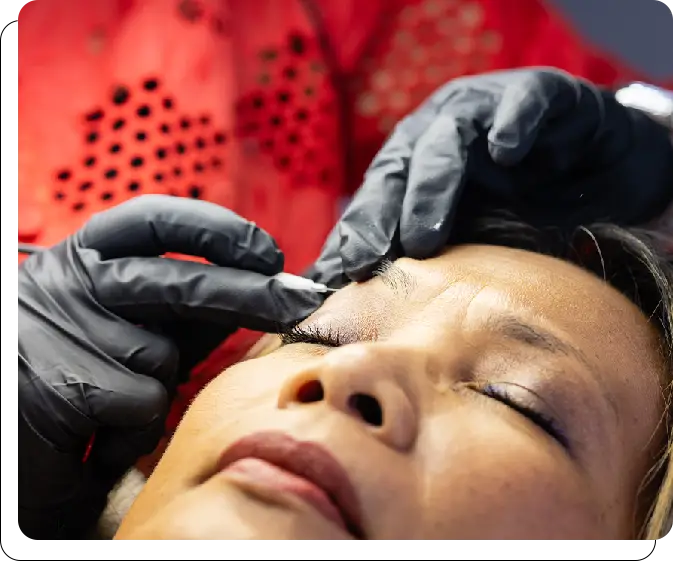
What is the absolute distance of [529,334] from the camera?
2.18 feet

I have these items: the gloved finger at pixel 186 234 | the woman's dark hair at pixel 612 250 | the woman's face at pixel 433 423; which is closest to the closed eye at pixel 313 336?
the woman's face at pixel 433 423

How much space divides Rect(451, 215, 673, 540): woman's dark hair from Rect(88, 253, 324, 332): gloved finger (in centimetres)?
24

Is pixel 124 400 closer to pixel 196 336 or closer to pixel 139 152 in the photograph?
pixel 196 336

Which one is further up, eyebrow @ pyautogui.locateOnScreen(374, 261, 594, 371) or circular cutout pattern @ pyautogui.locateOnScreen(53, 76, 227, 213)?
circular cutout pattern @ pyautogui.locateOnScreen(53, 76, 227, 213)

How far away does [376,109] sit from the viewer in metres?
1.49

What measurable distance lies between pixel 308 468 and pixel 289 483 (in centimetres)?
2

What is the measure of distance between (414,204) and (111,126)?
0.49 meters

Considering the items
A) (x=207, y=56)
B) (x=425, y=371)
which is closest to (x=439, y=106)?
(x=207, y=56)

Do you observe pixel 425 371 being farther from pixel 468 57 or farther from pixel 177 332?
pixel 468 57

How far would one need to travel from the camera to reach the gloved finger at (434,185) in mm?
805

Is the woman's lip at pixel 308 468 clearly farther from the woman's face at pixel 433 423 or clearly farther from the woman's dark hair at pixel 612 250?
the woman's dark hair at pixel 612 250

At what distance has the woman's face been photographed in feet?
1.75

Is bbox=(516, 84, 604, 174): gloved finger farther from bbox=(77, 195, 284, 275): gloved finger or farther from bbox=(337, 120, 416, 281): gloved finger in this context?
bbox=(77, 195, 284, 275): gloved finger

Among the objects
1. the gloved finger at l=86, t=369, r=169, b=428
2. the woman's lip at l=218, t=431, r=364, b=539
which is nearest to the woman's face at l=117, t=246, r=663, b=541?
the woman's lip at l=218, t=431, r=364, b=539
